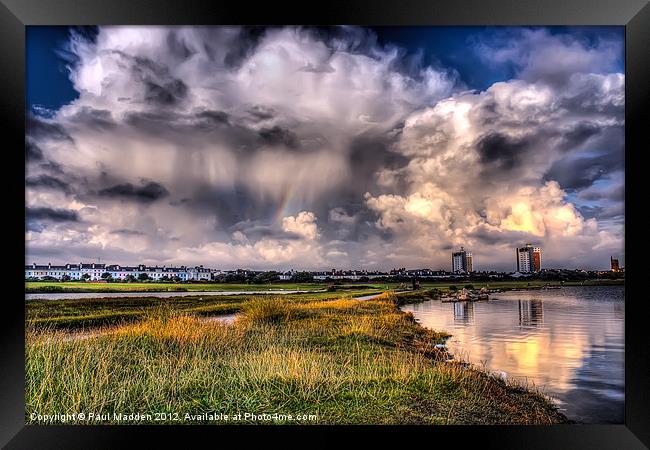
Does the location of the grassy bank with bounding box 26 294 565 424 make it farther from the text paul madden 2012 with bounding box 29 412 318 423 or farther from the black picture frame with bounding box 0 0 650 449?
the black picture frame with bounding box 0 0 650 449

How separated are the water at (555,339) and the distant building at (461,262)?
31.0 inches

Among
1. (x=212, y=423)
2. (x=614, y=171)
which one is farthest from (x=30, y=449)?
(x=614, y=171)

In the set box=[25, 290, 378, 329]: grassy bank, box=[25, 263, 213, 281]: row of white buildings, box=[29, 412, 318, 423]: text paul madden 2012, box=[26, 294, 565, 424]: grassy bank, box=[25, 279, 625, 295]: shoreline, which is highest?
box=[25, 263, 213, 281]: row of white buildings

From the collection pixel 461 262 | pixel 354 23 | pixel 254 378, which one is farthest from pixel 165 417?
pixel 354 23

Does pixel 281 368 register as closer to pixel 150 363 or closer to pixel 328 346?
pixel 328 346

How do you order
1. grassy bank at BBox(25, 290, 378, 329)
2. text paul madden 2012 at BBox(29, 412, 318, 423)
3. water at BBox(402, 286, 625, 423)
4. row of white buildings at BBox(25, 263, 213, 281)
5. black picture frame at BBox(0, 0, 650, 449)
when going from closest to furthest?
1. black picture frame at BBox(0, 0, 650, 449)
2. text paul madden 2012 at BBox(29, 412, 318, 423)
3. water at BBox(402, 286, 625, 423)
4. grassy bank at BBox(25, 290, 378, 329)
5. row of white buildings at BBox(25, 263, 213, 281)

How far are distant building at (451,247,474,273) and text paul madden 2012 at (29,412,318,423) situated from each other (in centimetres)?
239

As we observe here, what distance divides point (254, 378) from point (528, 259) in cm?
351

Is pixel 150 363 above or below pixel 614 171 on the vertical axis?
below

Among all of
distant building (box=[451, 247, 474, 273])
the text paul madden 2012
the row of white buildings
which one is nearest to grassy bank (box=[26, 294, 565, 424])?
the text paul madden 2012

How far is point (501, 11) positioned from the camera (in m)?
3.56

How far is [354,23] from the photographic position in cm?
364

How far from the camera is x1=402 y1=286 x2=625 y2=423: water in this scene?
3.96 metres

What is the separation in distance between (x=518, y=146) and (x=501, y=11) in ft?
4.75
